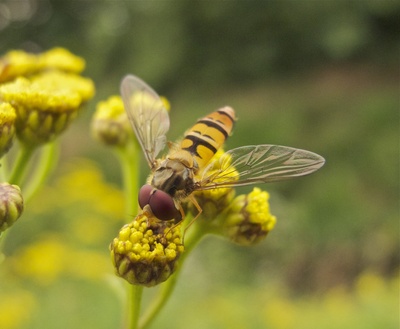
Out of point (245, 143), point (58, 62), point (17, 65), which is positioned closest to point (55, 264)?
point (58, 62)

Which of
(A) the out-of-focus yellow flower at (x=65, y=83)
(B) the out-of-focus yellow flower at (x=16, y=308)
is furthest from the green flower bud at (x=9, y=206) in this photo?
(B) the out-of-focus yellow flower at (x=16, y=308)

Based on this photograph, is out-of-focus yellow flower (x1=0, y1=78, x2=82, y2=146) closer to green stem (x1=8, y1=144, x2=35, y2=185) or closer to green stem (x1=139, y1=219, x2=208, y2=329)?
green stem (x1=8, y1=144, x2=35, y2=185)

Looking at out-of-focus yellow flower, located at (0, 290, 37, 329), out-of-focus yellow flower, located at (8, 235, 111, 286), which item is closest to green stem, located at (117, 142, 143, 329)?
out-of-focus yellow flower, located at (0, 290, 37, 329)

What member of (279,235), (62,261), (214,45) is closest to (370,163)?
(279,235)

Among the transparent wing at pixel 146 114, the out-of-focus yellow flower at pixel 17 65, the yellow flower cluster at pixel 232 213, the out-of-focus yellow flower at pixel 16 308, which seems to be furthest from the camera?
the out-of-focus yellow flower at pixel 16 308

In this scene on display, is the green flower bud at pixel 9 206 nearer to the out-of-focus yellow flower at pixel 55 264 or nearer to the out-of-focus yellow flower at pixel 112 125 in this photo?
the out-of-focus yellow flower at pixel 112 125
